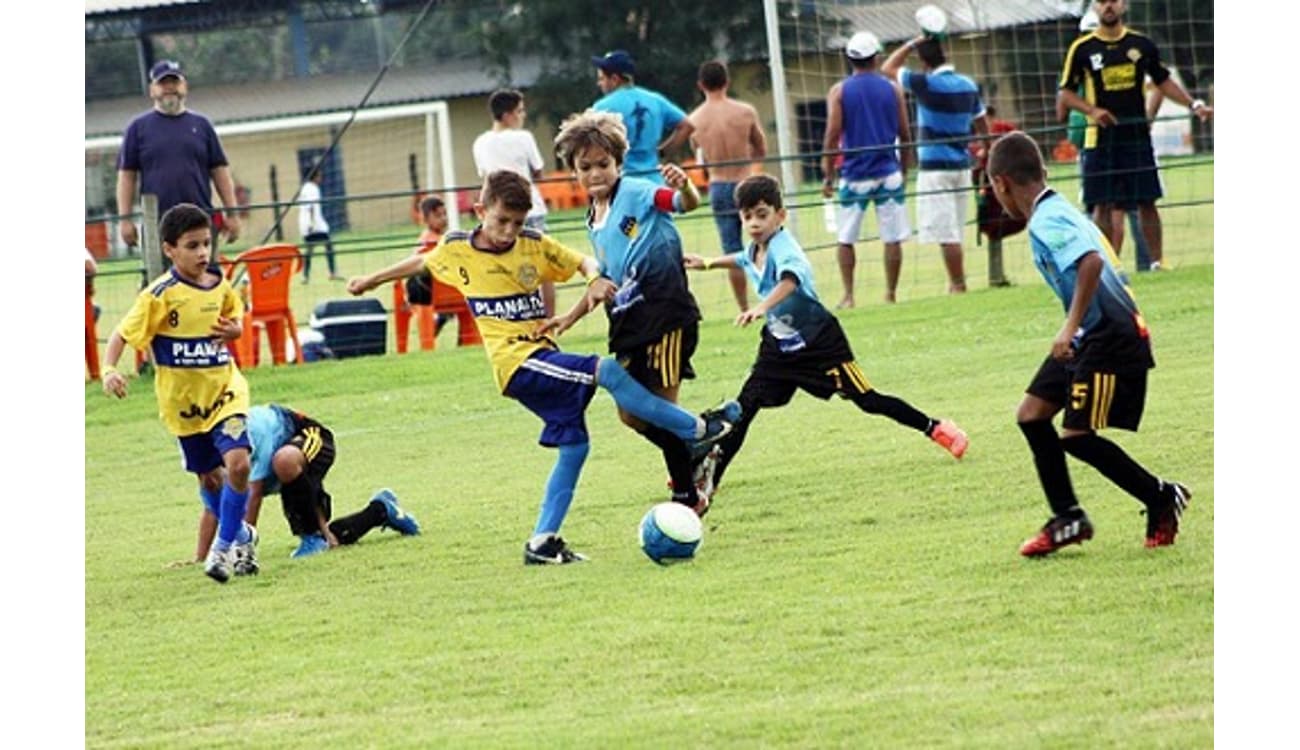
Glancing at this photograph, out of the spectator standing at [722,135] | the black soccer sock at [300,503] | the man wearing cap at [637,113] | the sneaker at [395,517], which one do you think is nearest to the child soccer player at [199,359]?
the black soccer sock at [300,503]

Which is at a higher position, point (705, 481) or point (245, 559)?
point (705, 481)

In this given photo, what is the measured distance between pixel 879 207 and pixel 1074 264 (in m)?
10.4

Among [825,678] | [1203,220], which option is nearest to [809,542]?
[825,678]

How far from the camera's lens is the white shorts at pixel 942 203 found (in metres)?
18.0

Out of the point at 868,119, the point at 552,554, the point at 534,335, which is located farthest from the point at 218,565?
the point at 868,119

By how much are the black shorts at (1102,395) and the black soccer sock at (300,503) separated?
3528 mm

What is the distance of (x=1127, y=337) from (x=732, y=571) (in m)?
1.68

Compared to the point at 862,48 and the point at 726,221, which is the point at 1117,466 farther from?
the point at 862,48

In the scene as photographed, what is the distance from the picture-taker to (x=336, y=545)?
9922 millimetres

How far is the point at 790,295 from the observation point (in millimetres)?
9930

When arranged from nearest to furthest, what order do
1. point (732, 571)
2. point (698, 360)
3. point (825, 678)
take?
point (825, 678) → point (732, 571) → point (698, 360)
